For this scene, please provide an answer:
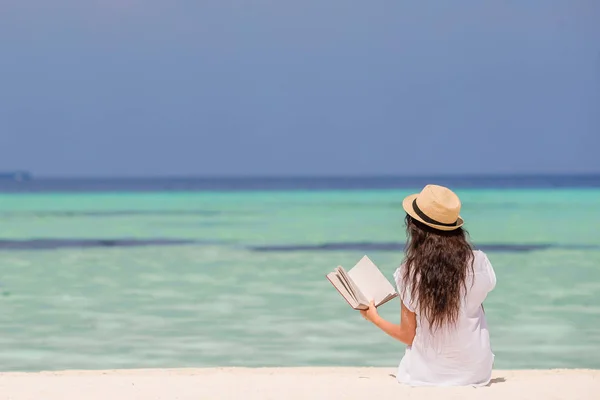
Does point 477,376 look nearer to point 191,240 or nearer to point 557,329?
point 557,329

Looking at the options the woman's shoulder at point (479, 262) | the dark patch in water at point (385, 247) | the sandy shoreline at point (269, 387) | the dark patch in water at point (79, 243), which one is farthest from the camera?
the dark patch in water at point (79, 243)

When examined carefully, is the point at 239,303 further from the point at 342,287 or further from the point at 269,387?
the point at 342,287

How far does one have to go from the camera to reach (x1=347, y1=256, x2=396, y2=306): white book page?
402cm

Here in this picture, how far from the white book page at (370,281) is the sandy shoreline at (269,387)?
43cm

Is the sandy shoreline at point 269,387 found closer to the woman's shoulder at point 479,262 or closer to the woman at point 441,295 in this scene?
the woman at point 441,295

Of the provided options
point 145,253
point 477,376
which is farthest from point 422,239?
point 145,253

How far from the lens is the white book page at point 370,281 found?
4017mm

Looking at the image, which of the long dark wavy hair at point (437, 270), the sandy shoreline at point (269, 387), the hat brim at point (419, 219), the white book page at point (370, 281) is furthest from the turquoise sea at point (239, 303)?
the hat brim at point (419, 219)

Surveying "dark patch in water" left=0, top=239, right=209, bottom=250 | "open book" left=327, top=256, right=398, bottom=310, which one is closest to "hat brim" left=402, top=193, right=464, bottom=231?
"open book" left=327, top=256, right=398, bottom=310

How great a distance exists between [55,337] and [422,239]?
464 cm

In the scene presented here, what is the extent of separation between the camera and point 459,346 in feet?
13.3

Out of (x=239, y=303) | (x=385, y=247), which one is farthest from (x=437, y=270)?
(x=385, y=247)

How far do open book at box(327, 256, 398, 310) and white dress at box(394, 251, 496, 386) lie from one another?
0.07 meters

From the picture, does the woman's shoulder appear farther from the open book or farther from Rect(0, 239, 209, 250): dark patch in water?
Rect(0, 239, 209, 250): dark patch in water
